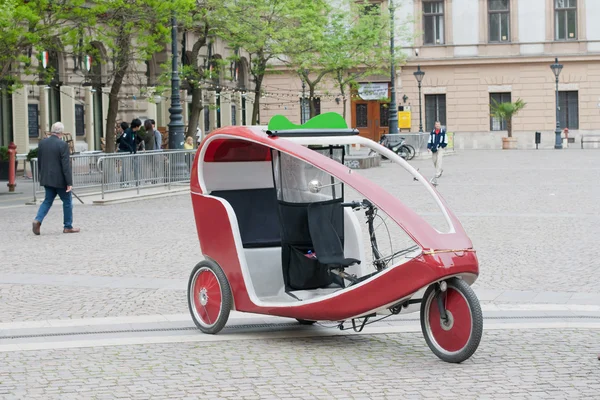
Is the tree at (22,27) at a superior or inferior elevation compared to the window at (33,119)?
superior

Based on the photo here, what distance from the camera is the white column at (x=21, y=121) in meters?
34.8

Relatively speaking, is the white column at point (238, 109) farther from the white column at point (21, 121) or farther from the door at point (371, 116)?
the white column at point (21, 121)

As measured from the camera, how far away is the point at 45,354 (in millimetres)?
7746

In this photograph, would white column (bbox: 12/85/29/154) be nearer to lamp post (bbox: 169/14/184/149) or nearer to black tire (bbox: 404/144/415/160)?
lamp post (bbox: 169/14/184/149)

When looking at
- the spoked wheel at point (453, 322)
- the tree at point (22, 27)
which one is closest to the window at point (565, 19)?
the tree at point (22, 27)

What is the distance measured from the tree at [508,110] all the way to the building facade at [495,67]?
66.6 inches

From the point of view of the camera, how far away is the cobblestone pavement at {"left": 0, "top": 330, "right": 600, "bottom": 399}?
648 centimetres

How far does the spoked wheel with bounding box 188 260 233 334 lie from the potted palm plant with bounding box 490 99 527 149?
172 ft

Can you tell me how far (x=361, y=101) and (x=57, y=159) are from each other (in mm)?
49595

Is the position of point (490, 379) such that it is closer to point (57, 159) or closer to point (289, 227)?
point (289, 227)

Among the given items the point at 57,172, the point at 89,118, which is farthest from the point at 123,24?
the point at 57,172

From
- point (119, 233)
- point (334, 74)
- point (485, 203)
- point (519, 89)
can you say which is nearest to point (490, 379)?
point (119, 233)

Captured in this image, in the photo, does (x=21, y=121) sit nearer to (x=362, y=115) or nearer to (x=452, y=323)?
(x=452, y=323)

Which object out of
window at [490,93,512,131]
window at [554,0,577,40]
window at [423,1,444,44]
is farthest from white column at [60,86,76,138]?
window at [554,0,577,40]
